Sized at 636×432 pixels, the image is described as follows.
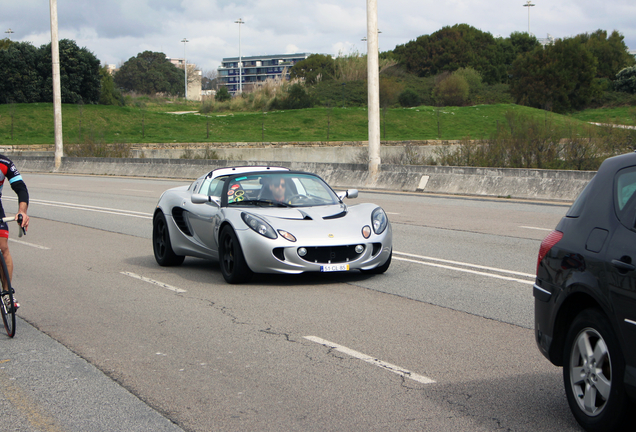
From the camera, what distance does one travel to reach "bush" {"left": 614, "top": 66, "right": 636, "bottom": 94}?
87.6 metres

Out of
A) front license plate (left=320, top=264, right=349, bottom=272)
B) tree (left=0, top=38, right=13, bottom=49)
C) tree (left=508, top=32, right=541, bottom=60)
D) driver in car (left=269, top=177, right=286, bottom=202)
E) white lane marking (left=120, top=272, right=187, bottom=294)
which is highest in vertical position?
tree (left=508, top=32, right=541, bottom=60)

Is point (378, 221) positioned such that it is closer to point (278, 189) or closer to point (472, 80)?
point (278, 189)

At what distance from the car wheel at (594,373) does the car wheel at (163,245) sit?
6.99 meters

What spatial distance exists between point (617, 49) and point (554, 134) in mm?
88202

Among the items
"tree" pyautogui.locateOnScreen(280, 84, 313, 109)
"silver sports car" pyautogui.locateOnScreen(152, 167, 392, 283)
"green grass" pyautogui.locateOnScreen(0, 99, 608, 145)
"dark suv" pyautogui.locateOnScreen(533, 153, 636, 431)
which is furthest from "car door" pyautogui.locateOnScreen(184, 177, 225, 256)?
"tree" pyautogui.locateOnScreen(280, 84, 313, 109)

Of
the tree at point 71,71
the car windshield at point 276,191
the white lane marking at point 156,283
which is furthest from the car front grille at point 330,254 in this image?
the tree at point 71,71

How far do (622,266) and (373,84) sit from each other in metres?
22.1

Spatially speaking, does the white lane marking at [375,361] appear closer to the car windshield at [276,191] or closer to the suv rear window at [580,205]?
the suv rear window at [580,205]

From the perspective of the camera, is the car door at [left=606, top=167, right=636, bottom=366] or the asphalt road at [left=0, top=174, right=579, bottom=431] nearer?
the car door at [left=606, top=167, right=636, bottom=366]

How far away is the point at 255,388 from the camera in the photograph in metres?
5.10

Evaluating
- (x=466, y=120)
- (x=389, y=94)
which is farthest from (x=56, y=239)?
(x=389, y=94)

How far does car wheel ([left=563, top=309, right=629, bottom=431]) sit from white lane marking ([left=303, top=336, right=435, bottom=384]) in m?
1.18

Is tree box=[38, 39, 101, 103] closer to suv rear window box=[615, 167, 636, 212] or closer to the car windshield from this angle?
the car windshield

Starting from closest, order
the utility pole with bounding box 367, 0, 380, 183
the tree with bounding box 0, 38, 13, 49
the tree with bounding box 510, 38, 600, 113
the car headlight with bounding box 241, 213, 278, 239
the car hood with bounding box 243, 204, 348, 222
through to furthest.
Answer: the car headlight with bounding box 241, 213, 278, 239 → the car hood with bounding box 243, 204, 348, 222 → the utility pole with bounding box 367, 0, 380, 183 → the tree with bounding box 510, 38, 600, 113 → the tree with bounding box 0, 38, 13, 49
